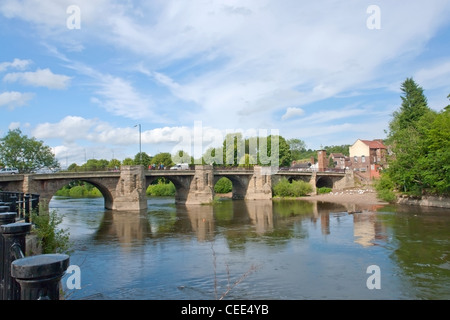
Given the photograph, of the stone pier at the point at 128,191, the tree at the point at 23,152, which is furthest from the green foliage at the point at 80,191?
the stone pier at the point at 128,191

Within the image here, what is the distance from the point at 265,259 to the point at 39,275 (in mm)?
19408

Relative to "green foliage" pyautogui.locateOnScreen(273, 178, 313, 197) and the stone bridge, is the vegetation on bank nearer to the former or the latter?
"green foliage" pyautogui.locateOnScreen(273, 178, 313, 197)

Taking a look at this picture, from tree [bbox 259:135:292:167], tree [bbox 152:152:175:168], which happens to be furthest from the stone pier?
tree [bbox 152:152:175:168]

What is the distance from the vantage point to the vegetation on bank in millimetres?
44438

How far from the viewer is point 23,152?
80562 millimetres

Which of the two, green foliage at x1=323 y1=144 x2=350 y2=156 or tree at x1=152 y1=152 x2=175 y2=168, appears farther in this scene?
green foliage at x1=323 y1=144 x2=350 y2=156

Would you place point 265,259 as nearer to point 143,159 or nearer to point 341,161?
point 143,159

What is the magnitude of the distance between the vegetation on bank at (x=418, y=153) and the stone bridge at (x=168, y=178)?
2216 cm

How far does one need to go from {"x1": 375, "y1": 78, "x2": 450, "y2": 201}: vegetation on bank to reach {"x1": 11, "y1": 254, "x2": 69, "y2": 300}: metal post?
4799 cm

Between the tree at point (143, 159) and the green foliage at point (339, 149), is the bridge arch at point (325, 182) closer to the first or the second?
the tree at point (143, 159)

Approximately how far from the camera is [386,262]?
20141 mm

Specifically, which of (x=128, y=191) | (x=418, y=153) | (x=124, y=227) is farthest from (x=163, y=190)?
(x=418, y=153)

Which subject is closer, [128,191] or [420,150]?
[420,150]

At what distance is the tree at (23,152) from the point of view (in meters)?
77.6
